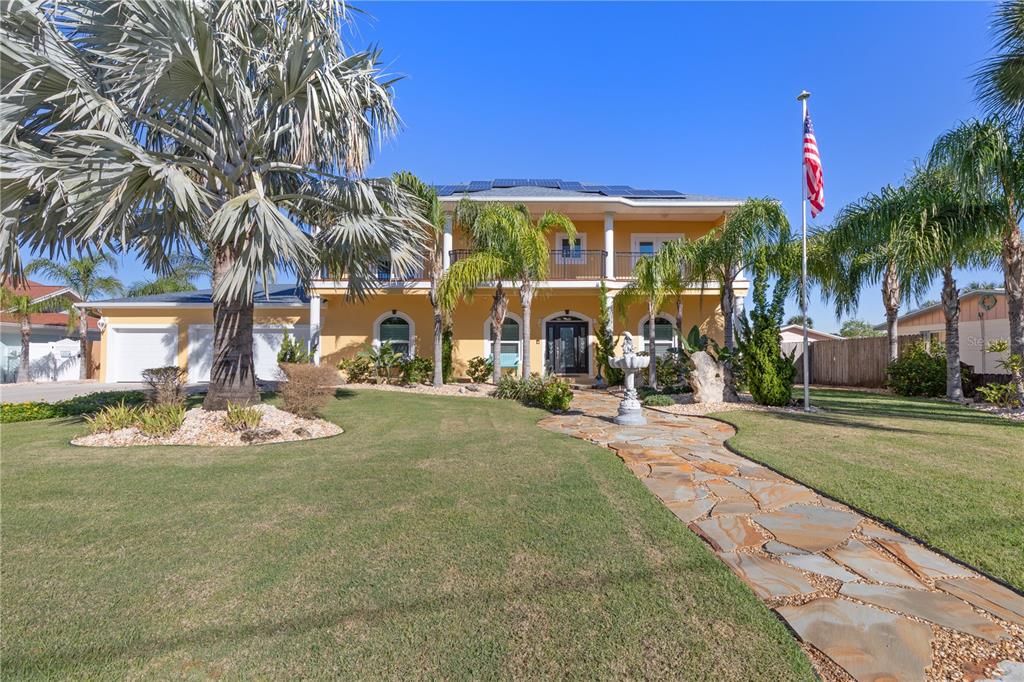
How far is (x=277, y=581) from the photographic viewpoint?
2.62 meters

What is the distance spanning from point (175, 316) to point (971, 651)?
21417 millimetres

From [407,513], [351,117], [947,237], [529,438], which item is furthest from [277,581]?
[947,237]

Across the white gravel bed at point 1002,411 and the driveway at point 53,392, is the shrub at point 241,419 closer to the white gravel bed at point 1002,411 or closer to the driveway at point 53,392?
the driveway at point 53,392

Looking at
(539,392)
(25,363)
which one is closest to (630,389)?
(539,392)

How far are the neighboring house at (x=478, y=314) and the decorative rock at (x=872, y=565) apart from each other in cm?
1242

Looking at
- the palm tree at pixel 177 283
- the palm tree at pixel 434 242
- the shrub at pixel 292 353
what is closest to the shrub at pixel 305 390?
the palm tree at pixel 434 242

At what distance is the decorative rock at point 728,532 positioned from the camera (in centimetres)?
309

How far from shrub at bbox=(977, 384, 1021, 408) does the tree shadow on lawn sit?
1131 cm

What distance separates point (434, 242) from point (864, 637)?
13631 mm

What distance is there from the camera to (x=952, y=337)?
11023 mm

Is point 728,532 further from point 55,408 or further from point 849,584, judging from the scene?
point 55,408

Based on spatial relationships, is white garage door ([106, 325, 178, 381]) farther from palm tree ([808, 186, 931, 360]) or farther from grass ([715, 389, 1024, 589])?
palm tree ([808, 186, 931, 360])

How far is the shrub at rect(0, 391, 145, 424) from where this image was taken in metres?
8.73

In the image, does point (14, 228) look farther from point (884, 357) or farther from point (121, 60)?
point (884, 357)
